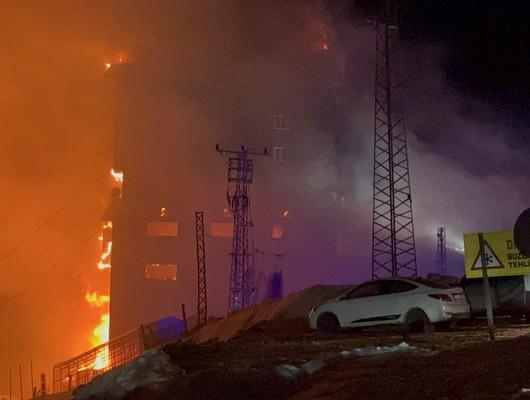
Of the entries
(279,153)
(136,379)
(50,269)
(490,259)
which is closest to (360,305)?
(490,259)

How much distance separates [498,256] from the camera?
28.8ft

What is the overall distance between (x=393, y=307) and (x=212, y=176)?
98.1 ft

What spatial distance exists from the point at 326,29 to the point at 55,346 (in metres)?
31.3

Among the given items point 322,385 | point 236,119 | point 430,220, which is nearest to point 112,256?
point 236,119

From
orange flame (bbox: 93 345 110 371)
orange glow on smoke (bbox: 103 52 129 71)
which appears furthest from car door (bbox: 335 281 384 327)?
orange glow on smoke (bbox: 103 52 129 71)

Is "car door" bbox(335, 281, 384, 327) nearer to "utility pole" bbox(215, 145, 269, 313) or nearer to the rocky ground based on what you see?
the rocky ground

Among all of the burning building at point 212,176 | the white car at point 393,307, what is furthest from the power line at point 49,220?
the white car at point 393,307

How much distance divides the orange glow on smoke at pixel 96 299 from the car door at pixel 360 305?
38.0 metres

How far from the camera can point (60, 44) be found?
44.1m

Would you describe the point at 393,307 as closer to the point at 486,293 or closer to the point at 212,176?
the point at 486,293

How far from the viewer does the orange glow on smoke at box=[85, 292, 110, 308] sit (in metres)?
49.6

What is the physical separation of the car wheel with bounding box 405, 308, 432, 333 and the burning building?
27973 millimetres

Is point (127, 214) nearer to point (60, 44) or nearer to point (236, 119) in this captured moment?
point (236, 119)

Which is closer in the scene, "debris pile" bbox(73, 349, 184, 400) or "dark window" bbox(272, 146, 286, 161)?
"debris pile" bbox(73, 349, 184, 400)
